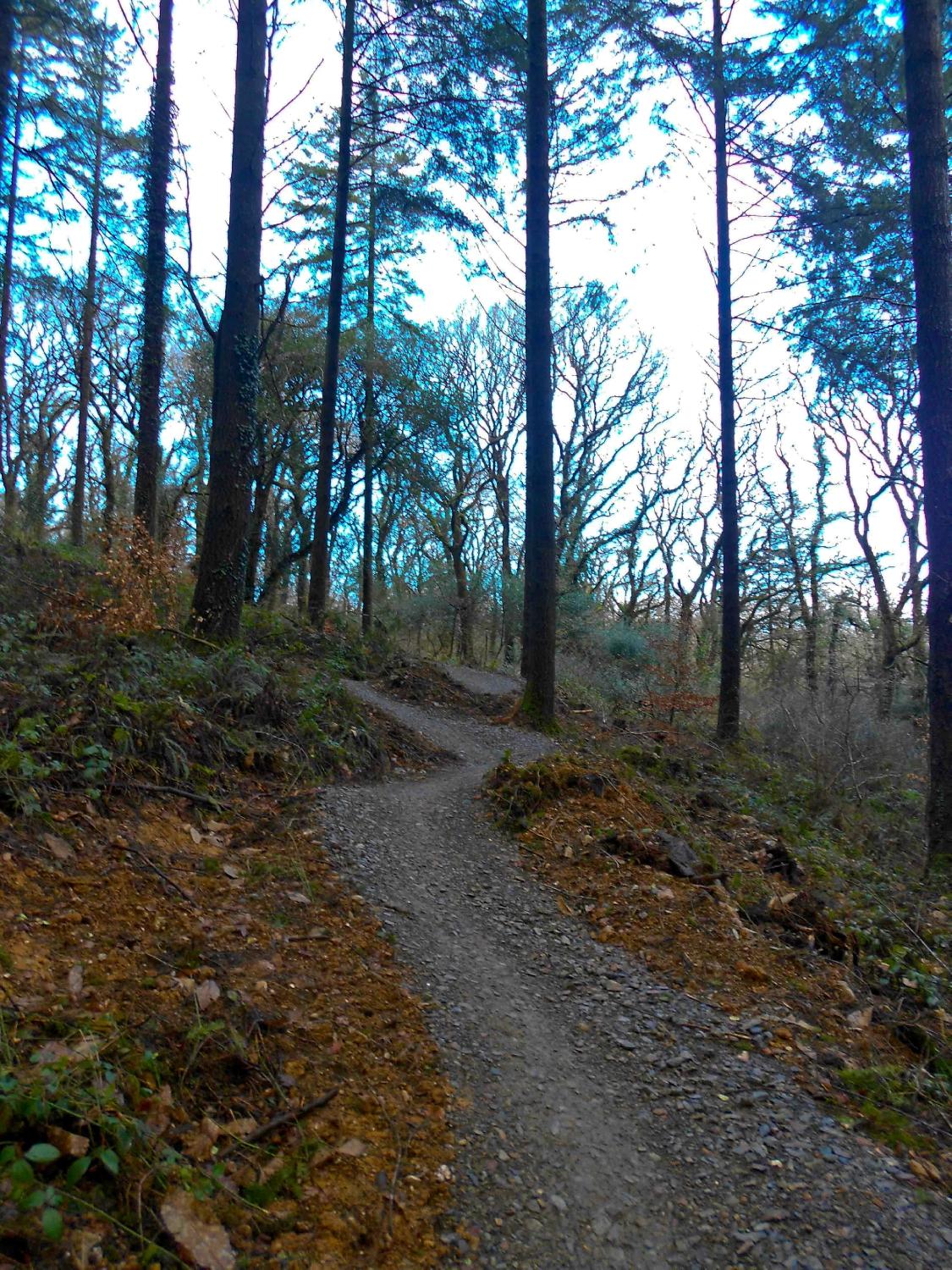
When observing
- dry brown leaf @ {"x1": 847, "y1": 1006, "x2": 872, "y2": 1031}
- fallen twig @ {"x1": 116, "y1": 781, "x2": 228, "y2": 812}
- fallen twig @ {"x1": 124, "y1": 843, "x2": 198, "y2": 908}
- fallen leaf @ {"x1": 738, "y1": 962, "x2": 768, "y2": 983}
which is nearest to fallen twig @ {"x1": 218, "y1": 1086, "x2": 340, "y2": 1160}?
fallen twig @ {"x1": 124, "y1": 843, "x2": 198, "y2": 908}

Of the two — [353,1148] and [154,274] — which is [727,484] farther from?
[353,1148]

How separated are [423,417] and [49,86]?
9.30 meters

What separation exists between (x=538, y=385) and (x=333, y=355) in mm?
5418

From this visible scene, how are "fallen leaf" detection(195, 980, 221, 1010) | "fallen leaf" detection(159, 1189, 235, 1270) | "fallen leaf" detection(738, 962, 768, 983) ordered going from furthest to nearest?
"fallen leaf" detection(738, 962, 768, 983) → "fallen leaf" detection(195, 980, 221, 1010) → "fallen leaf" detection(159, 1189, 235, 1270)

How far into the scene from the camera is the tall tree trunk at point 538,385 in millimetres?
9695

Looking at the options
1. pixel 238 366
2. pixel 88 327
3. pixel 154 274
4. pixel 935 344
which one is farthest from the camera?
pixel 88 327

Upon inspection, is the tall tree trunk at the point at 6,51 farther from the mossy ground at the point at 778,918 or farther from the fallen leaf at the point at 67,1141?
the fallen leaf at the point at 67,1141

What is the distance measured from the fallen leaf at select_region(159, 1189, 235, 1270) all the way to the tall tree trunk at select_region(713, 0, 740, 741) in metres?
11.5

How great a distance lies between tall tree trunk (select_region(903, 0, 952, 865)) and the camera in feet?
22.5

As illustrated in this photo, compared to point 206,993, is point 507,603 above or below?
above

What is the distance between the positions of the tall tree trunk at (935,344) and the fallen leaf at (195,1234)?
7.15 meters

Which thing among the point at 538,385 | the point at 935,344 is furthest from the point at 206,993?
the point at 538,385

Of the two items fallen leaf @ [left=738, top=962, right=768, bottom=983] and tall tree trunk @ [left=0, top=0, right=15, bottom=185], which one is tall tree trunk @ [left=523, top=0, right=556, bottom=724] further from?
tall tree trunk @ [left=0, top=0, right=15, bottom=185]

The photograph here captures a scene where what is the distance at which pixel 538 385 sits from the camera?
981cm
